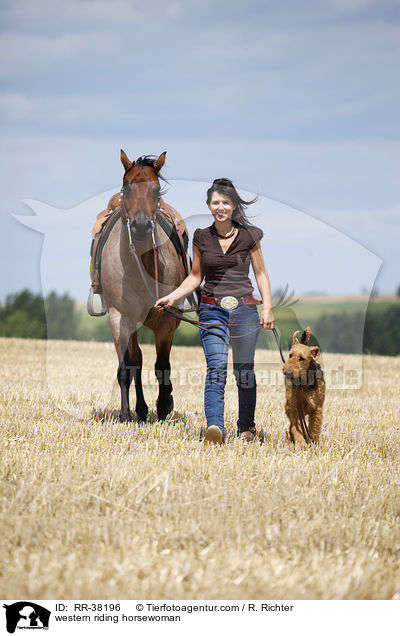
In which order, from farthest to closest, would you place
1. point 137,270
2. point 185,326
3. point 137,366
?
point 185,326 < point 137,366 < point 137,270

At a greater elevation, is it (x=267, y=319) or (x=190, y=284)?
(x=190, y=284)

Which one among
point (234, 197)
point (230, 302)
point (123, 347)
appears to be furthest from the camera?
point (123, 347)

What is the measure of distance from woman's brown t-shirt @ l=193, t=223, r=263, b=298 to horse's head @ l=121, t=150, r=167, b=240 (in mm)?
490

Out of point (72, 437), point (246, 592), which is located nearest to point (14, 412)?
point (72, 437)

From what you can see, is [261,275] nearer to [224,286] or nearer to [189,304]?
[224,286]

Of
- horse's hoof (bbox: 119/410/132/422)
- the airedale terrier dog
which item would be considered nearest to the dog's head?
the airedale terrier dog

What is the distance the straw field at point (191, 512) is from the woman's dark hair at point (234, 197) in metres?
2.04

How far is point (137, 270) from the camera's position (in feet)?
19.7

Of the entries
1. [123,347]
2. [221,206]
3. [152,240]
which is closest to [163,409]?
[123,347]

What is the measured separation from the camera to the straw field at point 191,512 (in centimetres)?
275

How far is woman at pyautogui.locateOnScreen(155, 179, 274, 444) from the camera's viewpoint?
520cm

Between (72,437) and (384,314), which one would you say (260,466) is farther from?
(384,314)

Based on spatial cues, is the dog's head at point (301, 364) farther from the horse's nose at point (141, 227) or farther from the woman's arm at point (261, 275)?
the horse's nose at point (141, 227)

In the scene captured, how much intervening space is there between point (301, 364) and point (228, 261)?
111 centimetres
